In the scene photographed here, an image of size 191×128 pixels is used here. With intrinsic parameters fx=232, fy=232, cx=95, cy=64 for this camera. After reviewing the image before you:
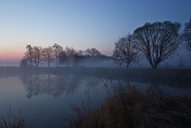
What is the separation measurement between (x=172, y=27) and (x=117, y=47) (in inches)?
556

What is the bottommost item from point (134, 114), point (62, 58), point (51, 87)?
point (51, 87)

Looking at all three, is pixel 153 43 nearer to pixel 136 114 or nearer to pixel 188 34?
pixel 188 34

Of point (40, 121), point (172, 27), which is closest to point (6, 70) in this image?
point (172, 27)

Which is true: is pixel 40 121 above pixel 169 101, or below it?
below

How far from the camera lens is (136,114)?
233 inches

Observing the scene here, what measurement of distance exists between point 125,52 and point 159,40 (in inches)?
404

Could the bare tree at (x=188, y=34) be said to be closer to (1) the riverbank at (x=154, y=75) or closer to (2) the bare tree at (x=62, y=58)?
(1) the riverbank at (x=154, y=75)

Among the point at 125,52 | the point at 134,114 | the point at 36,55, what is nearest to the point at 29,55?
the point at 36,55

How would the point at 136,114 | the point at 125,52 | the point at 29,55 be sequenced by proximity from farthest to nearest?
1. the point at 29,55
2. the point at 125,52
3. the point at 136,114

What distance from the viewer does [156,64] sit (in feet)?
134

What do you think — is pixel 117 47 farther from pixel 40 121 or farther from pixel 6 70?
pixel 40 121

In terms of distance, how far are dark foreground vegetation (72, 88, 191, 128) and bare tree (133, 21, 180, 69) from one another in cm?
3374

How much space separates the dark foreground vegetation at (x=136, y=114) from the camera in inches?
221

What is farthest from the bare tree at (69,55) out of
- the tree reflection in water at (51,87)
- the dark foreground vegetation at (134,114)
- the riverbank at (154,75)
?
the dark foreground vegetation at (134,114)
